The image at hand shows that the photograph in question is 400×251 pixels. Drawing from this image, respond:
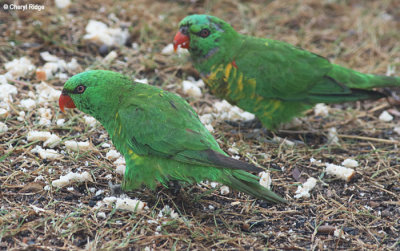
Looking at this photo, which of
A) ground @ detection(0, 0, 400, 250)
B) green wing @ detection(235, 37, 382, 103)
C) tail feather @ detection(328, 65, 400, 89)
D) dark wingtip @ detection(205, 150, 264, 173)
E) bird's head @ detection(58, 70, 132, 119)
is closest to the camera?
dark wingtip @ detection(205, 150, 264, 173)

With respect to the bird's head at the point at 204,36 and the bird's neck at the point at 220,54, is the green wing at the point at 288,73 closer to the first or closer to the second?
the bird's neck at the point at 220,54

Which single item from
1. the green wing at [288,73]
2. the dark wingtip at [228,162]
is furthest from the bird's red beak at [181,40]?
the dark wingtip at [228,162]

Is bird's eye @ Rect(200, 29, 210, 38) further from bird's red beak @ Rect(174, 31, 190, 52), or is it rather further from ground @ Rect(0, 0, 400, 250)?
ground @ Rect(0, 0, 400, 250)

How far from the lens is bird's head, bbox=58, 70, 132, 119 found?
3502 millimetres

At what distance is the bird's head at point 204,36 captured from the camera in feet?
14.8

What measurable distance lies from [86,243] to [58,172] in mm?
857

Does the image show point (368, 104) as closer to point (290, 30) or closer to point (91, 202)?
point (290, 30)

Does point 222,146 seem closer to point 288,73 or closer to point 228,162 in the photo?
point 288,73

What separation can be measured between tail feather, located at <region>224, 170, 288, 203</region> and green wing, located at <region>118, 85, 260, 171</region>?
20cm

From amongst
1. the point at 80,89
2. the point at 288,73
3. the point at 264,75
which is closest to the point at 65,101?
the point at 80,89

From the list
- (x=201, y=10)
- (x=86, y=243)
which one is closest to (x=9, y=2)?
(x=201, y=10)

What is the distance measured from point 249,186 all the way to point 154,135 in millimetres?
793

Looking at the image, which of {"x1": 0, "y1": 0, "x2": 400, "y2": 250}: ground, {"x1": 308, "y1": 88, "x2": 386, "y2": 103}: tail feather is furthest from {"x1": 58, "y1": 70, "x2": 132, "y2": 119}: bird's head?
{"x1": 308, "y1": 88, "x2": 386, "y2": 103}: tail feather

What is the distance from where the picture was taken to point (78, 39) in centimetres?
548
